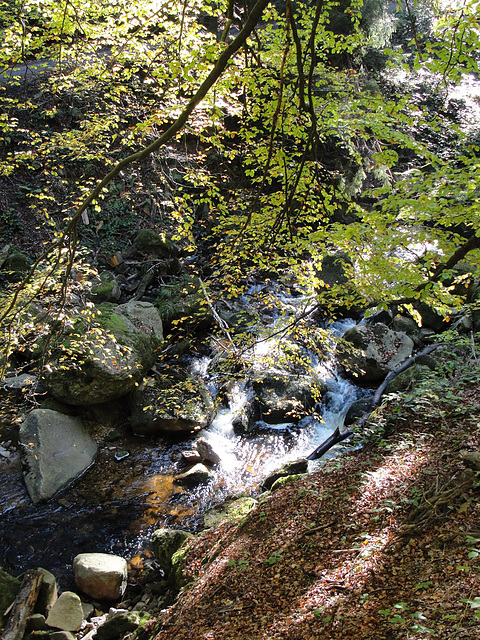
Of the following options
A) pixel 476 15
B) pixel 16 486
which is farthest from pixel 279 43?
pixel 16 486

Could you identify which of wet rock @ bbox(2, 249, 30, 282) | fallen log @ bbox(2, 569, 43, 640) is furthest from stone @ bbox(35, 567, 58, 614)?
wet rock @ bbox(2, 249, 30, 282)

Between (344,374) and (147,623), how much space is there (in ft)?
21.3

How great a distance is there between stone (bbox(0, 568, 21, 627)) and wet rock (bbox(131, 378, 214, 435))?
10.6ft

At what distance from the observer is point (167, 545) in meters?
4.71

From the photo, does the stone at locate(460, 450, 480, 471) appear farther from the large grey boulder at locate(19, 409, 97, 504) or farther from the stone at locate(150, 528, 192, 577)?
the large grey boulder at locate(19, 409, 97, 504)

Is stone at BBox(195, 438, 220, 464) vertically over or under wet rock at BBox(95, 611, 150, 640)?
over

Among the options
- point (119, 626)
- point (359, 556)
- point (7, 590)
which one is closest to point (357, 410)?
point (359, 556)

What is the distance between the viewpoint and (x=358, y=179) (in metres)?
11.1

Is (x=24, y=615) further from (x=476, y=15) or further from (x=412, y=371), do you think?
(x=476, y=15)

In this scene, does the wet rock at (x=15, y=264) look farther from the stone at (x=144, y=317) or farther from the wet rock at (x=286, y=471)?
the wet rock at (x=286, y=471)

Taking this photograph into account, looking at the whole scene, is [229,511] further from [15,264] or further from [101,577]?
[15,264]

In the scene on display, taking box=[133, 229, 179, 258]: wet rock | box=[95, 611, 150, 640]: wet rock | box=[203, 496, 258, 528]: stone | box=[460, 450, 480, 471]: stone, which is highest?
box=[133, 229, 179, 258]: wet rock

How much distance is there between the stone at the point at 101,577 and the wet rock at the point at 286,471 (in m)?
2.32

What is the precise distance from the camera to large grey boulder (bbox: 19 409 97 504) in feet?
19.8
